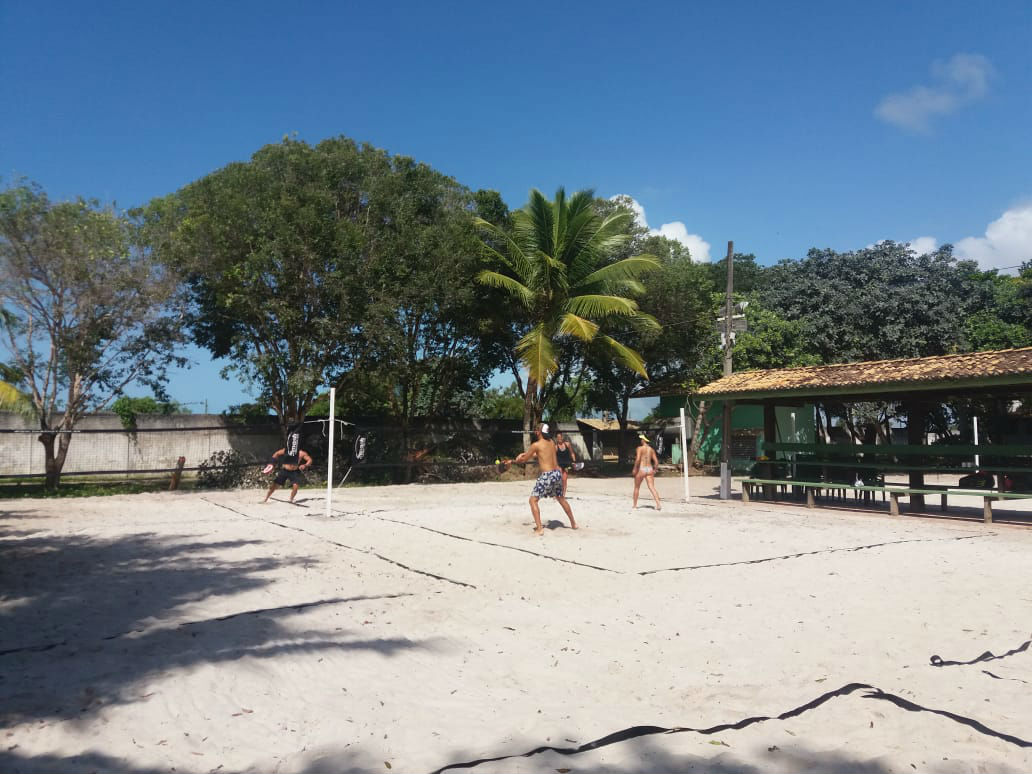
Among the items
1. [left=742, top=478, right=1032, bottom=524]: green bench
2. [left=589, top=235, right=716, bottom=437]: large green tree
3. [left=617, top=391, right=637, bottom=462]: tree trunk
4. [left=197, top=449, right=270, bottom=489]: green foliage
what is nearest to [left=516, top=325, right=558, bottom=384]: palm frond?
[left=589, top=235, right=716, bottom=437]: large green tree

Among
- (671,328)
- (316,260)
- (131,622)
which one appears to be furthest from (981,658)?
(671,328)

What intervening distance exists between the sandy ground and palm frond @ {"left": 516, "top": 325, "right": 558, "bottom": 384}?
39.5ft

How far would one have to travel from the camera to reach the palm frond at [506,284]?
22.3 m

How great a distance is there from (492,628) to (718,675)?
6.33ft

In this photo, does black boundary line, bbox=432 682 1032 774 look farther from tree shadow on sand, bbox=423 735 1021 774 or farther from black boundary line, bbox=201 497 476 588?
black boundary line, bbox=201 497 476 588

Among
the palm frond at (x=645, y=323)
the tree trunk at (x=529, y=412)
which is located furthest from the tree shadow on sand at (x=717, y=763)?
the palm frond at (x=645, y=323)

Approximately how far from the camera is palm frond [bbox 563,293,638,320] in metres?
22.6

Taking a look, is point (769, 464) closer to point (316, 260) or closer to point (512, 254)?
point (512, 254)

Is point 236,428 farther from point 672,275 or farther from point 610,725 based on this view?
point 610,725

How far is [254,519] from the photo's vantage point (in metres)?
12.7

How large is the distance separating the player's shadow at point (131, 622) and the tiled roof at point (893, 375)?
38.2ft

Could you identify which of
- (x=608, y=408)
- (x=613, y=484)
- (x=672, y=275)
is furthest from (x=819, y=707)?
(x=608, y=408)

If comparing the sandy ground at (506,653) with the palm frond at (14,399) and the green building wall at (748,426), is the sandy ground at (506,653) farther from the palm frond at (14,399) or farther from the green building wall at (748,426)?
the green building wall at (748,426)

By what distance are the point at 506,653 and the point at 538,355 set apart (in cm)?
1732
